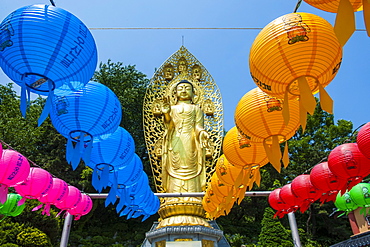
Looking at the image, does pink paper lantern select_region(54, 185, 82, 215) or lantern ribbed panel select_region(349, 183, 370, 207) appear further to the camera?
lantern ribbed panel select_region(349, 183, 370, 207)

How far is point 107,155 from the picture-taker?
11.8ft

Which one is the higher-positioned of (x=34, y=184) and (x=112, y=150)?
(x=34, y=184)

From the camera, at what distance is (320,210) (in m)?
14.3

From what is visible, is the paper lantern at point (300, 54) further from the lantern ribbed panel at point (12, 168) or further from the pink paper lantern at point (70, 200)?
the pink paper lantern at point (70, 200)

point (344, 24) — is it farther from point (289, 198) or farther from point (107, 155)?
point (289, 198)

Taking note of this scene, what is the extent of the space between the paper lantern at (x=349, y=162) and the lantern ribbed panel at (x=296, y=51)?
190 centimetres

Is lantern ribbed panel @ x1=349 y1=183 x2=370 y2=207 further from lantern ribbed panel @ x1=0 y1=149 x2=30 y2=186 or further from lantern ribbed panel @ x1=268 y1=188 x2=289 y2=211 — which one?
lantern ribbed panel @ x1=0 y1=149 x2=30 y2=186

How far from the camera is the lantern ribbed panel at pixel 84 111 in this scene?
283 cm

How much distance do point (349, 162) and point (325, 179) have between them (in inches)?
23.0

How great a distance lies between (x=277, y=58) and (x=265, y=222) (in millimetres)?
9834

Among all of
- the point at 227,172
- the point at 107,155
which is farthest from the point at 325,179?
the point at 107,155

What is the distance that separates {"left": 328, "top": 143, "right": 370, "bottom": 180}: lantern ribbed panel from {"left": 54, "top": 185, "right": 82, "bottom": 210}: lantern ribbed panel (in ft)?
13.3

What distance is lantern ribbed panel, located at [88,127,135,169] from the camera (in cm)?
355

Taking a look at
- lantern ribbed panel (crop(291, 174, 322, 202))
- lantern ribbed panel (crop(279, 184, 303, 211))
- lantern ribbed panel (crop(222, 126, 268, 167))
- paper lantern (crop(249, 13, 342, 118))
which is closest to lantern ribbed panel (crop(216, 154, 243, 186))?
lantern ribbed panel (crop(222, 126, 268, 167))
